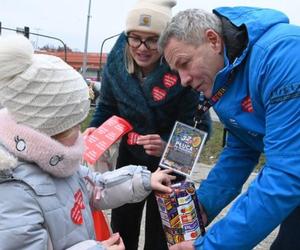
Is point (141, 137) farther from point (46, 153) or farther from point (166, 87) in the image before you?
point (46, 153)

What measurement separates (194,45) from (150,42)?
0.61 metres

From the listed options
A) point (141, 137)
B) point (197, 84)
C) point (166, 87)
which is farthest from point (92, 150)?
point (197, 84)

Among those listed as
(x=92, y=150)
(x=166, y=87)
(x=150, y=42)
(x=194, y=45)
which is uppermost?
(x=194, y=45)

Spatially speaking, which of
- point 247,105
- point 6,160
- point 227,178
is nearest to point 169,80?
point 227,178

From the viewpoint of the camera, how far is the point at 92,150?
2.39 m

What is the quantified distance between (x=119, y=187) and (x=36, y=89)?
2.23ft

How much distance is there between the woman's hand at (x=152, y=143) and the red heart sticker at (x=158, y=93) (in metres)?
0.19

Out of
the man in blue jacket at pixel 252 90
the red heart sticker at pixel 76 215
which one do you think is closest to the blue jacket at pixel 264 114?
the man in blue jacket at pixel 252 90

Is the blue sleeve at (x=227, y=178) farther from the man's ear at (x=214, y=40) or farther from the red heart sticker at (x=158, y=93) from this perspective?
the man's ear at (x=214, y=40)

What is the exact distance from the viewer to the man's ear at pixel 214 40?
6.01ft

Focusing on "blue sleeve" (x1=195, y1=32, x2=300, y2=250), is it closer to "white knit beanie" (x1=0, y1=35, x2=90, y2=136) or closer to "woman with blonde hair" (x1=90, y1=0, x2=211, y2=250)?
"white knit beanie" (x1=0, y1=35, x2=90, y2=136)

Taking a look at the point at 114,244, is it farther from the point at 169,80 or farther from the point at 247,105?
the point at 169,80

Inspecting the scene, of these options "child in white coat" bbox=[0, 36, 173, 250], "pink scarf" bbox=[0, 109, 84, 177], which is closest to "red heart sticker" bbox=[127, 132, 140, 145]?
"child in white coat" bbox=[0, 36, 173, 250]

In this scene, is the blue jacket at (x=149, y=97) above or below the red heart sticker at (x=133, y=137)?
above
